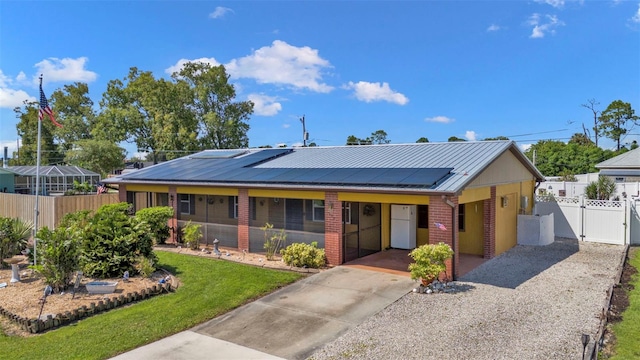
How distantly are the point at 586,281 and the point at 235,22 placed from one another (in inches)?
665

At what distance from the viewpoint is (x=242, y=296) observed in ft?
30.9

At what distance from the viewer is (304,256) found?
38.8 feet

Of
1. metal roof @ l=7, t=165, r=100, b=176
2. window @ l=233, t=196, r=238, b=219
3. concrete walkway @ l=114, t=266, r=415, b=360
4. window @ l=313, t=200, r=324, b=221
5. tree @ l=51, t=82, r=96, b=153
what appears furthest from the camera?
tree @ l=51, t=82, r=96, b=153

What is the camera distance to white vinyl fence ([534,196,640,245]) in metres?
15.6

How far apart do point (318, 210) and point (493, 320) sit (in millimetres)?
6983

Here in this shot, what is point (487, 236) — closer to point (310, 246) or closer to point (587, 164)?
point (310, 246)

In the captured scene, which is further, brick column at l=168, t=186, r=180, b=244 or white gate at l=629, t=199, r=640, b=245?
brick column at l=168, t=186, r=180, b=244

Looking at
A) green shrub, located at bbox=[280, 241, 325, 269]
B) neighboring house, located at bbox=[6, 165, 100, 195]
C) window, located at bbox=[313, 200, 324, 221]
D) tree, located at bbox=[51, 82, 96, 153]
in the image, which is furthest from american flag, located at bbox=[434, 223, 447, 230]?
tree, located at bbox=[51, 82, 96, 153]

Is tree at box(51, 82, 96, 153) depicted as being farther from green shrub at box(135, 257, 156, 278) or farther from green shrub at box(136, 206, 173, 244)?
green shrub at box(135, 257, 156, 278)

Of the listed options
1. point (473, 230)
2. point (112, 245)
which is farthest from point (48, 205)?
point (473, 230)

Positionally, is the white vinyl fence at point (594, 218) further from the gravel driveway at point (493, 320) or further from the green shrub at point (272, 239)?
the green shrub at point (272, 239)

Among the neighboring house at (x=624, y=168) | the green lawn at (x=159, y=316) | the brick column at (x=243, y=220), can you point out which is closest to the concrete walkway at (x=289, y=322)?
the green lawn at (x=159, y=316)

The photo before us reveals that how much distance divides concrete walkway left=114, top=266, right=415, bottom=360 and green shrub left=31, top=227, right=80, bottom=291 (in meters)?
3.99

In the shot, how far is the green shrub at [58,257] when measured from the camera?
9.32 m
